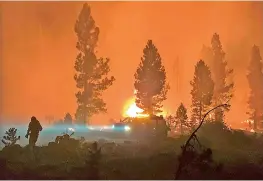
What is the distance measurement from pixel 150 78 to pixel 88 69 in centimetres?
132

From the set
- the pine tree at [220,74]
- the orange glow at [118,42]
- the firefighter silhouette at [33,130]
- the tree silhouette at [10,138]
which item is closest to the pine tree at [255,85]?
the orange glow at [118,42]

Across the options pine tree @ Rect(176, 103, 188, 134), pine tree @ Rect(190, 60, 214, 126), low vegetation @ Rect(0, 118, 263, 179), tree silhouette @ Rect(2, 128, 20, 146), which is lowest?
low vegetation @ Rect(0, 118, 263, 179)

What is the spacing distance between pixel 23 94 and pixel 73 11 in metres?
2.01

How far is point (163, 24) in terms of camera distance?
838 cm

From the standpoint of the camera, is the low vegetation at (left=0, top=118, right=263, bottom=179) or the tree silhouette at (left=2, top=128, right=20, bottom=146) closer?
the low vegetation at (left=0, top=118, right=263, bottom=179)

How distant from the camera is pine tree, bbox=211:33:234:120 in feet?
26.8

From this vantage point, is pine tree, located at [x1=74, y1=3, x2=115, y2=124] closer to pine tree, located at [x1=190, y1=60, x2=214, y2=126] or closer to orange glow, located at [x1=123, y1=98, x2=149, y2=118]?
orange glow, located at [x1=123, y1=98, x2=149, y2=118]

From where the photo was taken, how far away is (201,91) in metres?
8.13

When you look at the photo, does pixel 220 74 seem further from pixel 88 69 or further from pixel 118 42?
pixel 88 69

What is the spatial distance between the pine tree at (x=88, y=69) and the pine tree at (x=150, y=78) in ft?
A: 1.97

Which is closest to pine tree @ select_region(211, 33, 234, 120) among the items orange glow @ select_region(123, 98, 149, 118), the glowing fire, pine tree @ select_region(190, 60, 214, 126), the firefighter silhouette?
pine tree @ select_region(190, 60, 214, 126)

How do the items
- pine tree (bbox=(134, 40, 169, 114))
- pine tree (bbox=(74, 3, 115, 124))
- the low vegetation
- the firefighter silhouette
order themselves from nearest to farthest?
the low vegetation → the firefighter silhouette → pine tree (bbox=(134, 40, 169, 114)) → pine tree (bbox=(74, 3, 115, 124))

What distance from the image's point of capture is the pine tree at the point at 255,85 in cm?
809

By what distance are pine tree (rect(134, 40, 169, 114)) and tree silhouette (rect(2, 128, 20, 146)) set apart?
2.49 m
